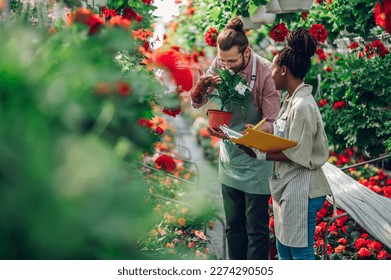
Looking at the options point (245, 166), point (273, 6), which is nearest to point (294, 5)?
point (273, 6)

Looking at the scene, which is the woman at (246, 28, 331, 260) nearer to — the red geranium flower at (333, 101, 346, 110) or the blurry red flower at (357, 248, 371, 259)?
the blurry red flower at (357, 248, 371, 259)

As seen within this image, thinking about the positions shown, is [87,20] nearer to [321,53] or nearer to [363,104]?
[363,104]

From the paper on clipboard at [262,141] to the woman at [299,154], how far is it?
0.05 meters

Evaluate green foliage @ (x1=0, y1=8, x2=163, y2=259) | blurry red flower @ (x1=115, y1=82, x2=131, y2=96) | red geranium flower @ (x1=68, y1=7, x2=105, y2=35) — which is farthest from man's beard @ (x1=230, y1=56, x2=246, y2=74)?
green foliage @ (x1=0, y1=8, x2=163, y2=259)

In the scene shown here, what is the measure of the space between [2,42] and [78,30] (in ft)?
0.66

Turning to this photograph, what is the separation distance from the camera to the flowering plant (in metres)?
3.10

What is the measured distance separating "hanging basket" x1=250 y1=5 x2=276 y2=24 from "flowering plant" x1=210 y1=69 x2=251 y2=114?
866 millimetres

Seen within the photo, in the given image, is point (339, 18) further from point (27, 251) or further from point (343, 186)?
point (27, 251)

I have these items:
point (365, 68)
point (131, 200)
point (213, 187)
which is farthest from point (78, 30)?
point (213, 187)

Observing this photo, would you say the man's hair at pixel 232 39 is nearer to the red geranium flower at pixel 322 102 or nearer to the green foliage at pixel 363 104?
the green foliage at pixel 363 104

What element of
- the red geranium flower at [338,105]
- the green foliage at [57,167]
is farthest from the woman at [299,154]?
the red geranium flower at [338,105]

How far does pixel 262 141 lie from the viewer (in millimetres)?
2617

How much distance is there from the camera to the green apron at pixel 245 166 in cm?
319

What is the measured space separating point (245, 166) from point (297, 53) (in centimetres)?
77
